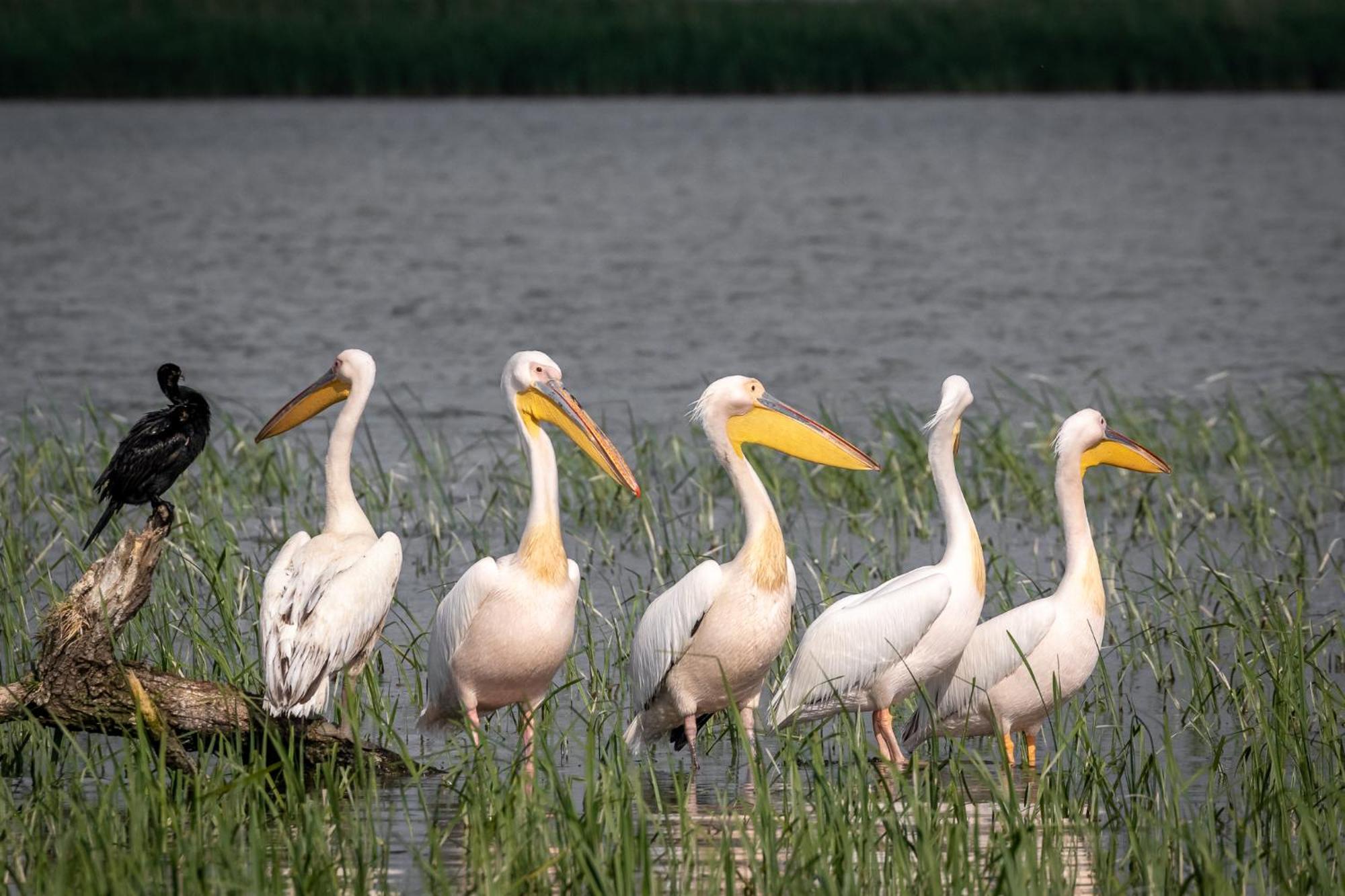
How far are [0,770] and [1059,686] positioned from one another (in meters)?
2.80

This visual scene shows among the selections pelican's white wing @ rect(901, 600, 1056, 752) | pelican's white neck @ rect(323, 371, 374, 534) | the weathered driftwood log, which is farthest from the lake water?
pelican's white wing @ rect(901, 600, 1056, 752)

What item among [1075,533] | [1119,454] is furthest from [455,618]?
[1119,454]

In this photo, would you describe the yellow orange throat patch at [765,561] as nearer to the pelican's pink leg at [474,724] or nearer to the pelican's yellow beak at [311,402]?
the pelican's pink leg at [474,724]

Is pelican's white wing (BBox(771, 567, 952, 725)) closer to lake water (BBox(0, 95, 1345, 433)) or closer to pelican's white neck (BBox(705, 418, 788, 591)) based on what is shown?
pelican's white neck (BBox(705, 418, 788, 591))

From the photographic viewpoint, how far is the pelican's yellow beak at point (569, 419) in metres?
5.87

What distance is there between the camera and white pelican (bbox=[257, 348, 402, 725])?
17.3 feet

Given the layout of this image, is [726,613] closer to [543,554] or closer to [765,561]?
[765,561]

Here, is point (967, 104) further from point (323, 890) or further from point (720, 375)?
point (323, 890)

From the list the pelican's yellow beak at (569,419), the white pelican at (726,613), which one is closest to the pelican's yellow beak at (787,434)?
the white pelican at (726,613)

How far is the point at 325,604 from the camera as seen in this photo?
5.44m

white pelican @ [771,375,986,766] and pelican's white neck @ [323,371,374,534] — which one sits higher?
pelican's white neck @ [323,371,374,534]

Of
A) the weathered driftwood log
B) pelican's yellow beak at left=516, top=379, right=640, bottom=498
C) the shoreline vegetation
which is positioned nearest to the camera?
the weathered driftwood log

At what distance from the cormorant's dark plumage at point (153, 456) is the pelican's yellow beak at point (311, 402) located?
35.7 inches

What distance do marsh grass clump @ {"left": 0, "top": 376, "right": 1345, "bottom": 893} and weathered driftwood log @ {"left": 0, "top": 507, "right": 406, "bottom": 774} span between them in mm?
104
